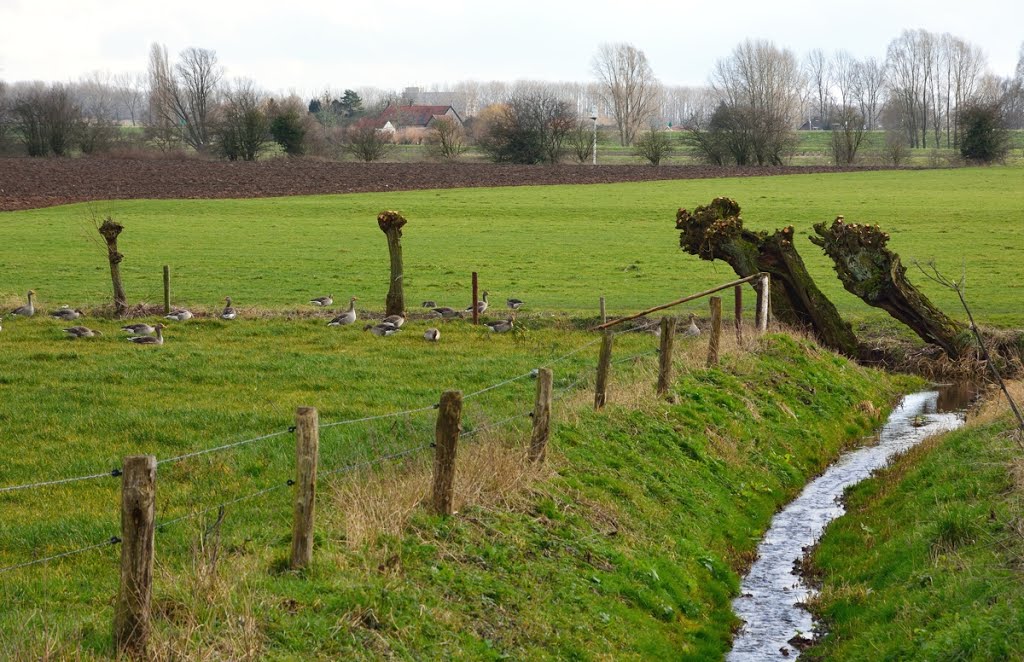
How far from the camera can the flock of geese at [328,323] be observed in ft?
88.6

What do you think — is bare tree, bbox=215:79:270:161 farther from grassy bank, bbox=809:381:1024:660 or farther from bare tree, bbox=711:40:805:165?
grassy bank, bbox=809:381:1024:660

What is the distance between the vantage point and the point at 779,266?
2850cm

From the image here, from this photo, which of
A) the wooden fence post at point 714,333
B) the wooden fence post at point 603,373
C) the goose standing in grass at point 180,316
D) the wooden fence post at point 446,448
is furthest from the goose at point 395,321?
the wooden fence post at point 446,448

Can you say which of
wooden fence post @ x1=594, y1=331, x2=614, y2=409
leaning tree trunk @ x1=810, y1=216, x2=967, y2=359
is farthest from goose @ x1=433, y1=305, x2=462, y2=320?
wooden fence post @ x1=594, y1=331, x2=614, y2=409

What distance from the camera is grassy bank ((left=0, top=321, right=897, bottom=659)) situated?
9422 millimetres

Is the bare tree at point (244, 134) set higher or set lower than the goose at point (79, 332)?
higher

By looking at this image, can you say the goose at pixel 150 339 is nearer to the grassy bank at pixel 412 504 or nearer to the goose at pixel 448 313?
the grassy bank at pixel 412 504

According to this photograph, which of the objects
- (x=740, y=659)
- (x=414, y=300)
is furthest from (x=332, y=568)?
(x=414, y=300)

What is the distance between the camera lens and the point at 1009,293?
3641 cm

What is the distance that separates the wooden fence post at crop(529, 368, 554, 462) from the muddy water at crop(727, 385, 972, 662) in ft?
10.3

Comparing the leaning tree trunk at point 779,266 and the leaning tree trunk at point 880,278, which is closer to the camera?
the leaning tree trunk at point 880,278

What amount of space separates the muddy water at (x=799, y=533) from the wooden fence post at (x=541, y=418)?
10.3ft

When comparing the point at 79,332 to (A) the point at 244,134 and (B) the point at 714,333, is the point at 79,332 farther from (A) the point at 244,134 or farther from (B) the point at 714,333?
(A) the point at 244,134

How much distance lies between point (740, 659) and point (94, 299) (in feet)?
94.9
